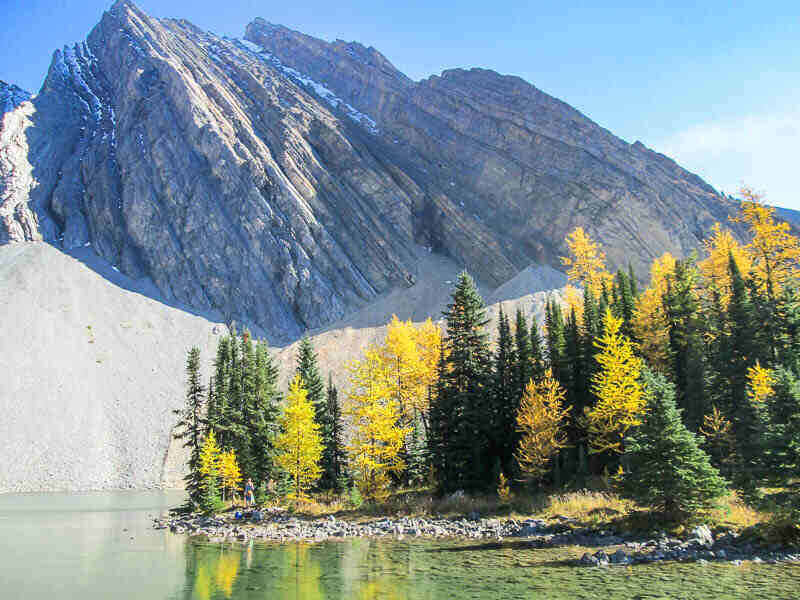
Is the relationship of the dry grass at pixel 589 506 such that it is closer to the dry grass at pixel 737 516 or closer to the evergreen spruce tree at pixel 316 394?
the dry grass at pixel 737 516

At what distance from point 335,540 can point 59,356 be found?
199ft

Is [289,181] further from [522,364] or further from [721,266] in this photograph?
[522,364]

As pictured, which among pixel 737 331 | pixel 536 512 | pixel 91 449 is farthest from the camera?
pixel 91 449

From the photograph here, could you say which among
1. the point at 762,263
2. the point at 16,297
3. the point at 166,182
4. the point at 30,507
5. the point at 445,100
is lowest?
the point at 30,507

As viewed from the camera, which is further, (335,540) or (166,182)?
(166,182)

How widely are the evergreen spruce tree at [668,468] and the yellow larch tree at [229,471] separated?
27.5 metres

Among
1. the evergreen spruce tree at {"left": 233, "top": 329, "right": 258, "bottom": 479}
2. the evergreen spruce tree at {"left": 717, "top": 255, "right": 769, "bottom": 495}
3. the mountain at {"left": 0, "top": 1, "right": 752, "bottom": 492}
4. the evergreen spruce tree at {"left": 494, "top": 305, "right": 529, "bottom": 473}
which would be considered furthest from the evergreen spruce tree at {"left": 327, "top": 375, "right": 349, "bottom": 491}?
the mountain at {"left": 0, "top": 1, "right": 752, "bottom": 492}

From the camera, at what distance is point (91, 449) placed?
62.5 meters

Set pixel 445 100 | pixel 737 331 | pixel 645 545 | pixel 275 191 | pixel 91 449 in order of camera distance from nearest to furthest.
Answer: pixel 645 545 < pixel 737 331 < pixel 91 449 < pixel 275 191 < pixel 445 100

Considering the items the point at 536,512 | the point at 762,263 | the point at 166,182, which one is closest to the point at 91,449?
the point at 536,512

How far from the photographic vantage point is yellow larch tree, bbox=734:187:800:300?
40.2 metres

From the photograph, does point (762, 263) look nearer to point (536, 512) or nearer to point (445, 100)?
point (536, 512)

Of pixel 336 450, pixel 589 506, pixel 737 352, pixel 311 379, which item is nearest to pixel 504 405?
pixel 589 506

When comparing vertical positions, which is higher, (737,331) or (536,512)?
(737,331)
